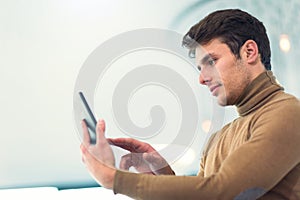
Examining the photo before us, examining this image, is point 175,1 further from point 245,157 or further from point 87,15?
point 245,157

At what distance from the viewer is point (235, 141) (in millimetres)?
744

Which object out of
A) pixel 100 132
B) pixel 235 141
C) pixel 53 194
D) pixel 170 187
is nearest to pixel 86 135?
pixel 100 132

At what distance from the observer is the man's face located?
783 millimetres

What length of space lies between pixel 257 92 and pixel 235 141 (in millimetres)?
107

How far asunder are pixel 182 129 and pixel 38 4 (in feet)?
2.17

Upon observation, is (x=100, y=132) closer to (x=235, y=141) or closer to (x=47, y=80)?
(x=235, y=141)

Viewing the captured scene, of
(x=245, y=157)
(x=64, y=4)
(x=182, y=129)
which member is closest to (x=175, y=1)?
(x=64, y=4)

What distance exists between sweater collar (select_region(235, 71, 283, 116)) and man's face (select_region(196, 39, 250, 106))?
0.05 feet

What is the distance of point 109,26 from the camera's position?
4.59 ft

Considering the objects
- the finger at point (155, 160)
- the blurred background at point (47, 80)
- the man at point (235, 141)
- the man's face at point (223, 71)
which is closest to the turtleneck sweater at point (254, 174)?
the man at point (235, 141)

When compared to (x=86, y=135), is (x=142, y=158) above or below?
below

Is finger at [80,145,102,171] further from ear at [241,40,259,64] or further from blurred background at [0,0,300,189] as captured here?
blurred background at [0,0,300,189]

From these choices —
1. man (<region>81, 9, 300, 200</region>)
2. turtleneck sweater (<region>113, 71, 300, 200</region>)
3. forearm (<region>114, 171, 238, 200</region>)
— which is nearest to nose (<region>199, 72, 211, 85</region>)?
man (<region>81, 9, 300, 200</region>)

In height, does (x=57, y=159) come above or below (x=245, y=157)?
below
